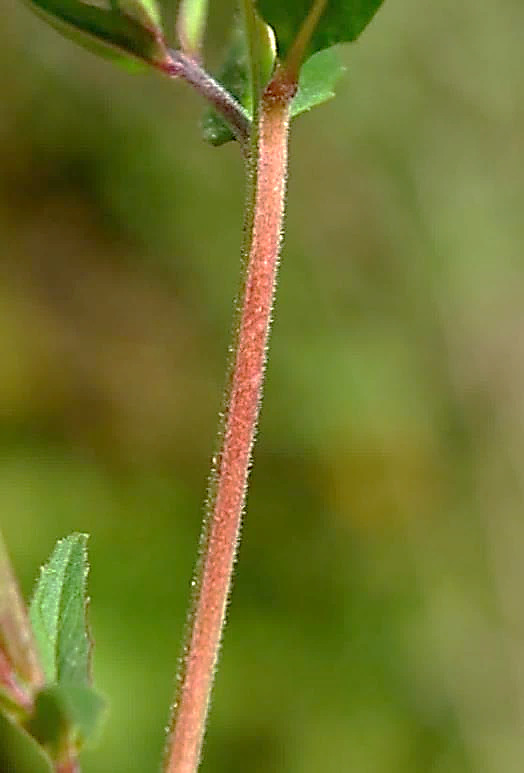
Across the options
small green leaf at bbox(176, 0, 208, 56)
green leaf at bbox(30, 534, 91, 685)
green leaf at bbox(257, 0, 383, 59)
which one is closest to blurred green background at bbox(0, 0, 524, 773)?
green leaf at bbox(30, 534, 91, 685)

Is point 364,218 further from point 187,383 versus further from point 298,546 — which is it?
point 298,546

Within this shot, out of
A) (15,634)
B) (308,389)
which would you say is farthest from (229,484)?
(308,389)

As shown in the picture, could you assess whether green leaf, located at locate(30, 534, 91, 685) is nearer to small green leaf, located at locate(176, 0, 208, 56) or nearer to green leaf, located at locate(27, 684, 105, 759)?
green leaf, located at locate(27, 684, 105, 759)

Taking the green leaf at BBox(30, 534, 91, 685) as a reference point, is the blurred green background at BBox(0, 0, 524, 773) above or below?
below

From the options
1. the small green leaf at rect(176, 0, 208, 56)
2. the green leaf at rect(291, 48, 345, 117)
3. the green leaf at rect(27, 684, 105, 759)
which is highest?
the small green leaf at rect(176, 0, 208, 56)

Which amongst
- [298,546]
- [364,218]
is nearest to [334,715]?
[298,546]

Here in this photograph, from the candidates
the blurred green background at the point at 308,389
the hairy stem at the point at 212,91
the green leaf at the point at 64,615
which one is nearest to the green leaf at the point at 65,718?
the green leaf at the point at 64,615
